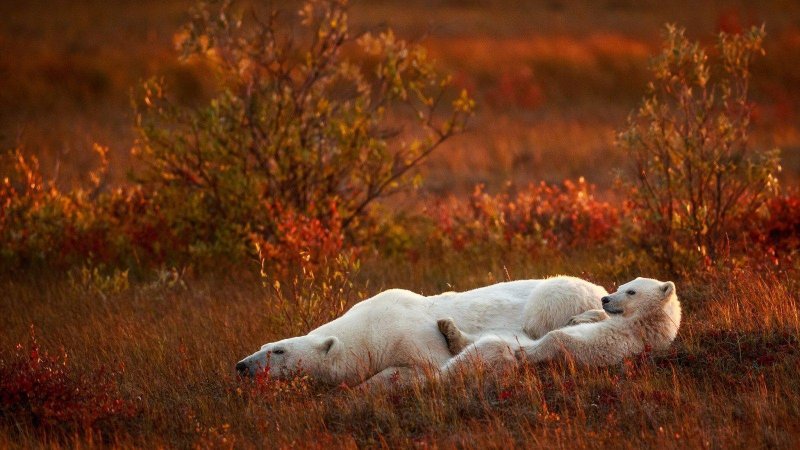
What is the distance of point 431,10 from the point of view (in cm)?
5197

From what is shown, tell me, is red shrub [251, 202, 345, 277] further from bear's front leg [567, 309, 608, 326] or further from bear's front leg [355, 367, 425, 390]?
bear's front leg [567, 309, 608, 326]

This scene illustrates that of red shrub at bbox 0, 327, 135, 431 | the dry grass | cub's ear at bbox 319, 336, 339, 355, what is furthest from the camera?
cub's ear at bbox 319, 336, 339, 355

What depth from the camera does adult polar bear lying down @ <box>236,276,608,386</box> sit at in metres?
7.04

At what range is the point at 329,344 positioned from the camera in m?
7.05

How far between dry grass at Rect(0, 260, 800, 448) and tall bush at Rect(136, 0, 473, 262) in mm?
3568

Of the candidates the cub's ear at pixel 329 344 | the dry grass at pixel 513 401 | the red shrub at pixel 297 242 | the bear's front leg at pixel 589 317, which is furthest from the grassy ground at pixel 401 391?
the bear's front leg at pixel 589 317

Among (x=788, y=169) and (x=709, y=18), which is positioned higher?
(x=709, y=18)

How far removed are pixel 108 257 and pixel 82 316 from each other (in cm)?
223

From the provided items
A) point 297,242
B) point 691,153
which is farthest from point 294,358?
point 691,153

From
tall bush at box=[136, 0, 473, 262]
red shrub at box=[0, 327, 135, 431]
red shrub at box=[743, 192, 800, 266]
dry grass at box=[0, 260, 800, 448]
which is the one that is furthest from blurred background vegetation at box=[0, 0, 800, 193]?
red shrub at box=[0, 327, 135, 431]

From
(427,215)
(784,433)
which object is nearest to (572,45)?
(427,215)

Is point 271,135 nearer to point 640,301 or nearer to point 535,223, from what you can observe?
point 535,223

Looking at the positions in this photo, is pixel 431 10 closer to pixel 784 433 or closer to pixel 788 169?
pixel 788 169

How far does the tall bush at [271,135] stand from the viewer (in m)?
11.7
